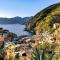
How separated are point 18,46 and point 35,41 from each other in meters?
1.87

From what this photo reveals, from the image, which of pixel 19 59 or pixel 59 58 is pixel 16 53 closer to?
pixel 19 59

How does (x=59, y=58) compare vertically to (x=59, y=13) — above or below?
below

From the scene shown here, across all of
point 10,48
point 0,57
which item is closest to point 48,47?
point 10,48

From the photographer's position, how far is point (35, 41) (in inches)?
1133

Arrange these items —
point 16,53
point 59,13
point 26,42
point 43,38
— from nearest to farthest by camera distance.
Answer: point 16,53
point 43,38
point 26,42
point 59,13

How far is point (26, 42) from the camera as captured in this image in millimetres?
30641

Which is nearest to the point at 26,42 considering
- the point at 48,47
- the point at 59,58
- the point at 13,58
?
the point at 13,58

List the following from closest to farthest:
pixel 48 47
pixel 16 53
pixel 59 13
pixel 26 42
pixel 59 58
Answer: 1. pixel 59 58
2. pixel 48 47
3. pixel 16 53
4. pixel 26 42
5. pixel 59 13

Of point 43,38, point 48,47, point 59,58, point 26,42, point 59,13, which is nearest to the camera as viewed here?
point 59,58

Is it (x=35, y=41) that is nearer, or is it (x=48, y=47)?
(x=48, y=47)

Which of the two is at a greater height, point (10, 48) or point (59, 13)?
point (59, 13)

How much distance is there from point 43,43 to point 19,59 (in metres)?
2.50

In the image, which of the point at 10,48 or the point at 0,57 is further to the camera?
the point at 0,57

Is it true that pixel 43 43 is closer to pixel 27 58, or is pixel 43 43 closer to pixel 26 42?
pixel 27 58
